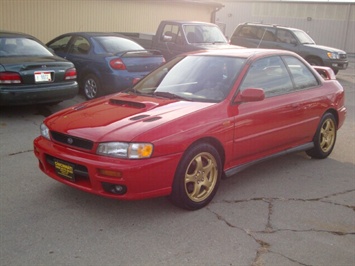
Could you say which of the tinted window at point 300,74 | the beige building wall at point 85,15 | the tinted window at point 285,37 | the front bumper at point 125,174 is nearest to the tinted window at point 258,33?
the tinted window at point 285,37

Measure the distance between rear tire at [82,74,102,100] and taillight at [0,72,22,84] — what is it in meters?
2.17

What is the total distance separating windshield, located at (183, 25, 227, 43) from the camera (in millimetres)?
12016

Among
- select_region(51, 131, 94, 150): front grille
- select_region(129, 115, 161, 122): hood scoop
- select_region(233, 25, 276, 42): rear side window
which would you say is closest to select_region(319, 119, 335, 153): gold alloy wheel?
select_region(129, 115, 161, 122): hood scoop

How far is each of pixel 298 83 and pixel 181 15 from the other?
1323 centimetres

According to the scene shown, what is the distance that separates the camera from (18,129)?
23.3 feet

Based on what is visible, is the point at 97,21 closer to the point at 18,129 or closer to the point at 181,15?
the point at 181,15

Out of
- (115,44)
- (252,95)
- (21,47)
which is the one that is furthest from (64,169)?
(115,44)

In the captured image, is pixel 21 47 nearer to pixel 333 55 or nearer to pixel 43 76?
pixel 43 76

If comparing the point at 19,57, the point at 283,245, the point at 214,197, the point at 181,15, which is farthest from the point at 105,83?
the point at 181,15

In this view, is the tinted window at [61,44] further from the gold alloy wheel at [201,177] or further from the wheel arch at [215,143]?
the gold alloy wheel at [201,177]

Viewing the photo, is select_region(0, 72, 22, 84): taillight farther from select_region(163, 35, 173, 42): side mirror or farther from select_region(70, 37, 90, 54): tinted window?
select_region(163, 35, 173, 42): side mirror

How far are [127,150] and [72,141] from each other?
60 centimetres

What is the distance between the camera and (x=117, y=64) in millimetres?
8961

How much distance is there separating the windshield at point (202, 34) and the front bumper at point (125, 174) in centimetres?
842
